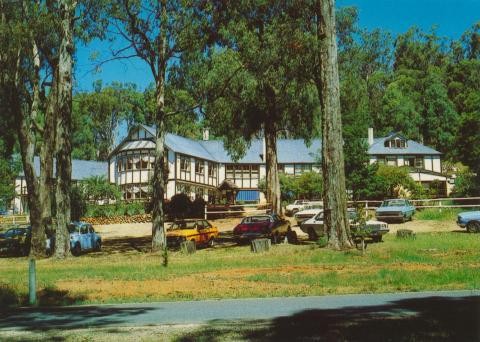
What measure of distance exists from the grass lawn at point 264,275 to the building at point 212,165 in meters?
34.5

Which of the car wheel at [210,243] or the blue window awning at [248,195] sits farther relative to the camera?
the blue window awning at [248,195]

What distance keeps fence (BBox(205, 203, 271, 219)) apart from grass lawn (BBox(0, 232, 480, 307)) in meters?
20.9

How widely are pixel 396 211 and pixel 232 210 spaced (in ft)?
53.4

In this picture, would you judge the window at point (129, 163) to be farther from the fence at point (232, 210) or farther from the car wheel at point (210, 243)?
the car wheel at point (210, 243)

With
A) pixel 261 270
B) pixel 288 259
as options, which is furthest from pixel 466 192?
pixel 261 270

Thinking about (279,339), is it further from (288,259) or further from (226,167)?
(226,167)

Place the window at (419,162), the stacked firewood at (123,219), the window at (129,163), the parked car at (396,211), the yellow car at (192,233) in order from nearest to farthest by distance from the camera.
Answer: the yellow car at (192,233) < the parked car at (396,211) < the stacked firewood at (123,219) < the window at (129,163) < the window at (419,162)

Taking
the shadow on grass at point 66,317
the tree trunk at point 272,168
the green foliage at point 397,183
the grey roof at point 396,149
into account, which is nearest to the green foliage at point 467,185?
the green foliage at point 397,183

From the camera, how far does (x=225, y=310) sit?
10961 mm

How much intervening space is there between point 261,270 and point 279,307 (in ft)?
23.5

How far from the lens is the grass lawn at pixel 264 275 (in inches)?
535

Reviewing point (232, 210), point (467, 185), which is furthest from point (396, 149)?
point (232, 210)

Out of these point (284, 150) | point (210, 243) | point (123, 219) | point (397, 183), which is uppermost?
point (284, 150)

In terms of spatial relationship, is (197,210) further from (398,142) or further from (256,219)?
(398,142)
